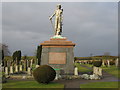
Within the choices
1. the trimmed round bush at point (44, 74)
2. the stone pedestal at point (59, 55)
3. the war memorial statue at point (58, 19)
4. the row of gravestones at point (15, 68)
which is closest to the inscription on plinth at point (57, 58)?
the stone pedestal at point (59, 55)

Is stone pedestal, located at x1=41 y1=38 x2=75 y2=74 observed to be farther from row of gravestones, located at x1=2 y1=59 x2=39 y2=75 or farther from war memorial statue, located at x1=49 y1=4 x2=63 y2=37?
row of gravestones, located at x1=2 y1=59 x2=39 y2=75

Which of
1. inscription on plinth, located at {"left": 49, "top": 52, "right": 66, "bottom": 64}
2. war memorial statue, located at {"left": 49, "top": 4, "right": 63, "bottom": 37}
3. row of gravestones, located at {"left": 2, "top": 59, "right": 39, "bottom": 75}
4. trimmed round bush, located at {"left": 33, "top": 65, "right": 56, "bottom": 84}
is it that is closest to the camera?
trimmed round bush, located at {"left": 33, "top": 65, "right": 56, "bottom": 84}

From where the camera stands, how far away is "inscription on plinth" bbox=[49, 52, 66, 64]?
68.0 feet

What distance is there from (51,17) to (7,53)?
2001 inches

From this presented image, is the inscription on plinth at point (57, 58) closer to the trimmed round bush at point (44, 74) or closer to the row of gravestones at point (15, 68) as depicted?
the trimmed round bush at point (44, 74)

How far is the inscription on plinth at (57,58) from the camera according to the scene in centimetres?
2073

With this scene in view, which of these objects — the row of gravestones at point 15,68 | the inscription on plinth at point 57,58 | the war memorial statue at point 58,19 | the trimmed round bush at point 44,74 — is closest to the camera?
the trimmed round bush at point 44,74

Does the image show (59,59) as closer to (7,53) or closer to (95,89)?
(95,89)

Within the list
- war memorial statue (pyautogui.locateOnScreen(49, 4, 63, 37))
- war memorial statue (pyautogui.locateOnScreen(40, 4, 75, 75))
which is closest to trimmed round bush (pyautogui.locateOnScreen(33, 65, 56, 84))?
war memorial statue (pyautogui.locateOnScreen(40, 4, 75, 75))

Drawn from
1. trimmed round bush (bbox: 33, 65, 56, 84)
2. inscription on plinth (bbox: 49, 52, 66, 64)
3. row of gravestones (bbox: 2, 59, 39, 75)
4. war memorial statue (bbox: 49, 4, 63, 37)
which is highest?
war memorial statue (bbox: 49, 4, 63, 37)

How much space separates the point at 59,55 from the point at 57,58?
1.31ft

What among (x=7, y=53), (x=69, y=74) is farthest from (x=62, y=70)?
(x=7, y=53)

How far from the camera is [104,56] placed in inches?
3275

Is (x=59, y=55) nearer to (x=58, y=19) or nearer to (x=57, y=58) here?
(x=57, y=58)
